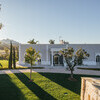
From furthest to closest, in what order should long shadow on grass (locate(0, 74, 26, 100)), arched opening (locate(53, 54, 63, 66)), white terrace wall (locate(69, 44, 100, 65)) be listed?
arched opening (locate(53, 54, 63, 66)) → white terrace wall (locate(69, 44, 100, 65)) → long shadow on grass (locate(0, 74, 26, 100))

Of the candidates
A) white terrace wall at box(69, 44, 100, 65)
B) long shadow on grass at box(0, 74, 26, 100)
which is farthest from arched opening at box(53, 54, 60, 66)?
long shadow on grass at box(0, 74, 26, 100)

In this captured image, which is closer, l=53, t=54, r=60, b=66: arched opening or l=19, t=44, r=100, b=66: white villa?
l=19, t=44, r=100, b=66: white villa

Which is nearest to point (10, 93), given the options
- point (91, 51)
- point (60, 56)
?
point (60, 56)

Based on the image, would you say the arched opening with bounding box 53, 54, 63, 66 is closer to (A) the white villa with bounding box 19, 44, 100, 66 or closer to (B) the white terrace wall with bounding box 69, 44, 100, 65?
(A) the white villa with bounding box 19, 44, 100, 66

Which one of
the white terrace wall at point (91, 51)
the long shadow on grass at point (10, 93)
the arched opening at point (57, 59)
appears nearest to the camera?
the long shadow on grass at point (10, 93)

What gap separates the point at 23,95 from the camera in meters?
8.34

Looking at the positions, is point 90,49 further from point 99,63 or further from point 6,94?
point 6,94

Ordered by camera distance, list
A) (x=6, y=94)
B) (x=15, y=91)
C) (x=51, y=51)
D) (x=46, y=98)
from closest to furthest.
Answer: (x=46, y=98) → (x=6, y=94) → (x=15, y=91) → (x=51, y=51)

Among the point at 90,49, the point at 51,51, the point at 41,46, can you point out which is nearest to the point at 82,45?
the point at 90,49

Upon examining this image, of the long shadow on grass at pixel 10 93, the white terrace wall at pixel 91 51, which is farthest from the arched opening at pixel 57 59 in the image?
the long shadow on grass at pixel 10 93

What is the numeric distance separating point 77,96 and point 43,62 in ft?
60.2

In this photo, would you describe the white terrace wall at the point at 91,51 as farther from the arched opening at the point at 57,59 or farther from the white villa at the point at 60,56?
the arched opening at the point at 57,59

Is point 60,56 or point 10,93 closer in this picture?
point 10,93

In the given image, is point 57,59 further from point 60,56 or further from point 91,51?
point 91,51
